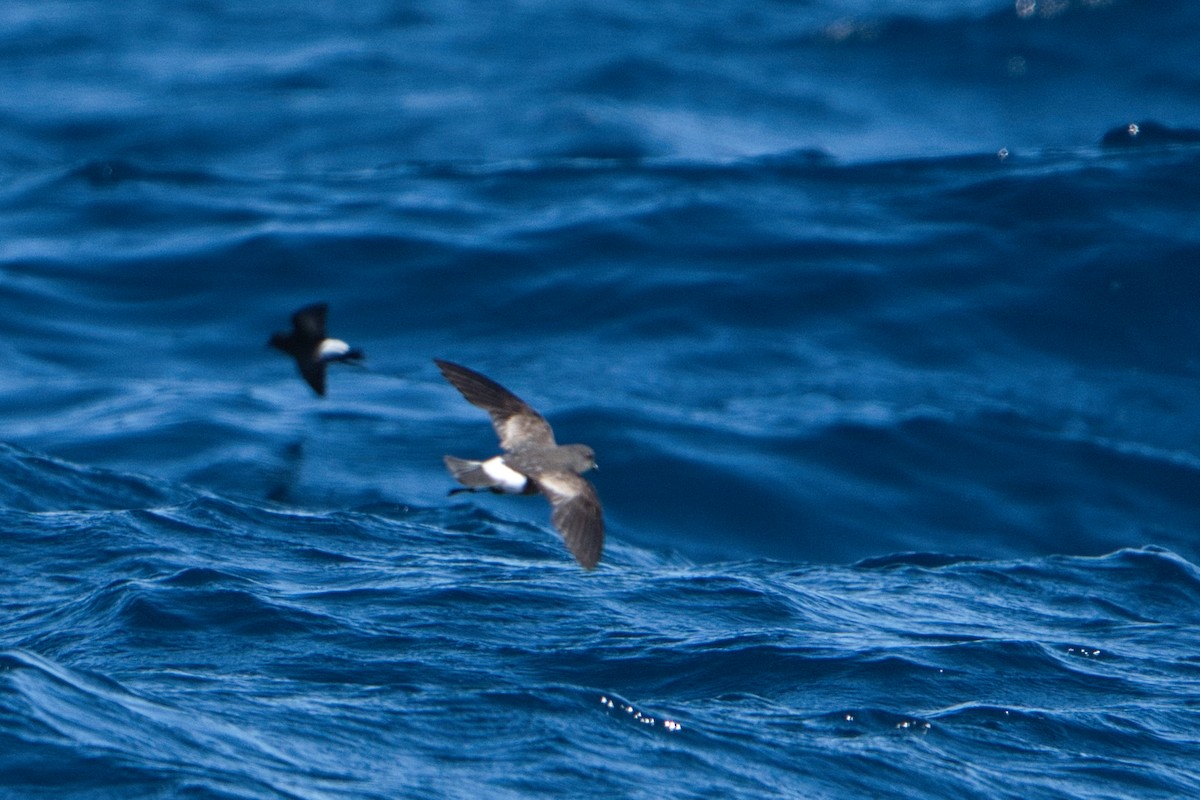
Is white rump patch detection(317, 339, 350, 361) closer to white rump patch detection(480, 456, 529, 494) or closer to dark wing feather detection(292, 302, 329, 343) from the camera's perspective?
dark wing feather detection(292, 302, 329, 343)

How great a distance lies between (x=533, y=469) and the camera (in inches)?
236

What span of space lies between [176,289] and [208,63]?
8.63m

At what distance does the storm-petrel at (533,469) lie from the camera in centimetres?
554

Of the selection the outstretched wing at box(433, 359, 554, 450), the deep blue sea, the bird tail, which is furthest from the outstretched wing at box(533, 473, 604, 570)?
the deep blue sea

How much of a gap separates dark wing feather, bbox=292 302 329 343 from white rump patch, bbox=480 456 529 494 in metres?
3.86

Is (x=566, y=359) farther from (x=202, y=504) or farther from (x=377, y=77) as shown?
(x=377, y=77)

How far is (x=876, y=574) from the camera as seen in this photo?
8531 mm

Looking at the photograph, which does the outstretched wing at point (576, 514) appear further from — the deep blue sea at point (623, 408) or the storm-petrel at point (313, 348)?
the storm-petrel at point (313, 348)

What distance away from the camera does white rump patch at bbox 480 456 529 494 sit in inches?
229

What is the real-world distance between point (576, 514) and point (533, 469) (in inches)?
15.0

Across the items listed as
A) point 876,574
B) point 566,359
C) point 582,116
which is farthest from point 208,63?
point 876,574

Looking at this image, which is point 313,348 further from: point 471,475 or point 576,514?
point 576,514

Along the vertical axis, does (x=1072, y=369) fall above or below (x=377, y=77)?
below

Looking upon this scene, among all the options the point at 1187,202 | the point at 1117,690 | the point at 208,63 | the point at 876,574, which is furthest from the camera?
the point at 208,63
